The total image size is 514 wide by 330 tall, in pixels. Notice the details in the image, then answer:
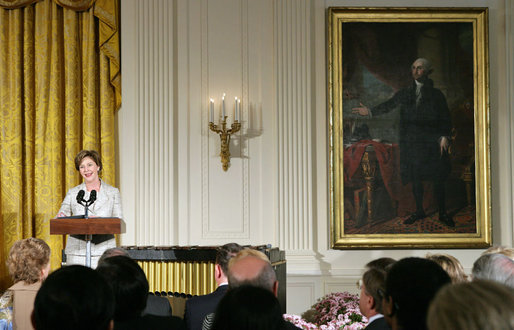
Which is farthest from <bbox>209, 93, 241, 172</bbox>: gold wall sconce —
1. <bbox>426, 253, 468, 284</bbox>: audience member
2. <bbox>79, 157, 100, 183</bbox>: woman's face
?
<bbox>426, 253, 468, 284</bbox>: audience member

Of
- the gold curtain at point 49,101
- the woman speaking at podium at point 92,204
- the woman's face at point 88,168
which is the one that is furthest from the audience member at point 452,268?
the gold curtain at point 49,101

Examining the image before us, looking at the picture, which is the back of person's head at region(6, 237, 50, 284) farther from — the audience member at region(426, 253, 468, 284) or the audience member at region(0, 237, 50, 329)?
the audience member at region(426, 253, 468, 284)

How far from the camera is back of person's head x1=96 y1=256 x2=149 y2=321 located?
2773 mm

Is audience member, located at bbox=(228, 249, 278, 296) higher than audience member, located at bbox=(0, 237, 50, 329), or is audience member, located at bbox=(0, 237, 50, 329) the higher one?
audience member, located at bbox=(228, 249, 278, 296)

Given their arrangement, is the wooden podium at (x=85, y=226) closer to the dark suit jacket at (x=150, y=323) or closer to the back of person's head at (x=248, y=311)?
the dark suit jacket at (x=150, y=323)

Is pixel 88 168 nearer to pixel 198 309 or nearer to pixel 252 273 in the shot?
pixel 198 309

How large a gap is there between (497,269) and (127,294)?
1995 millimetres

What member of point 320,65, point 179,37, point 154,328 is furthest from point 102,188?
point 154,328

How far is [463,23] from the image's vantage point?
8727 millimetres

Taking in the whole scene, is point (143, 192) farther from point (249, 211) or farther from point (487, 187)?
point (487, 187)

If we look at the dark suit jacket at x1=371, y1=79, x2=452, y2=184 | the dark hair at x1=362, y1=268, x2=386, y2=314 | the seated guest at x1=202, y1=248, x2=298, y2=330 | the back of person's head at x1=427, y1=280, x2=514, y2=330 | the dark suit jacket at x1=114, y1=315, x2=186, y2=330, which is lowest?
the dark suit jacket at x1=114, y1=315, x2=186, y2=330

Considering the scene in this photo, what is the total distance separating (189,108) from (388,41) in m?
2.68

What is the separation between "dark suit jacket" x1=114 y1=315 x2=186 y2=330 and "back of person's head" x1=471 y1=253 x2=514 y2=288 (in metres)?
1.68

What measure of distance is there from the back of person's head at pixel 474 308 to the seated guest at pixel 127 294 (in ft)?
5.00
